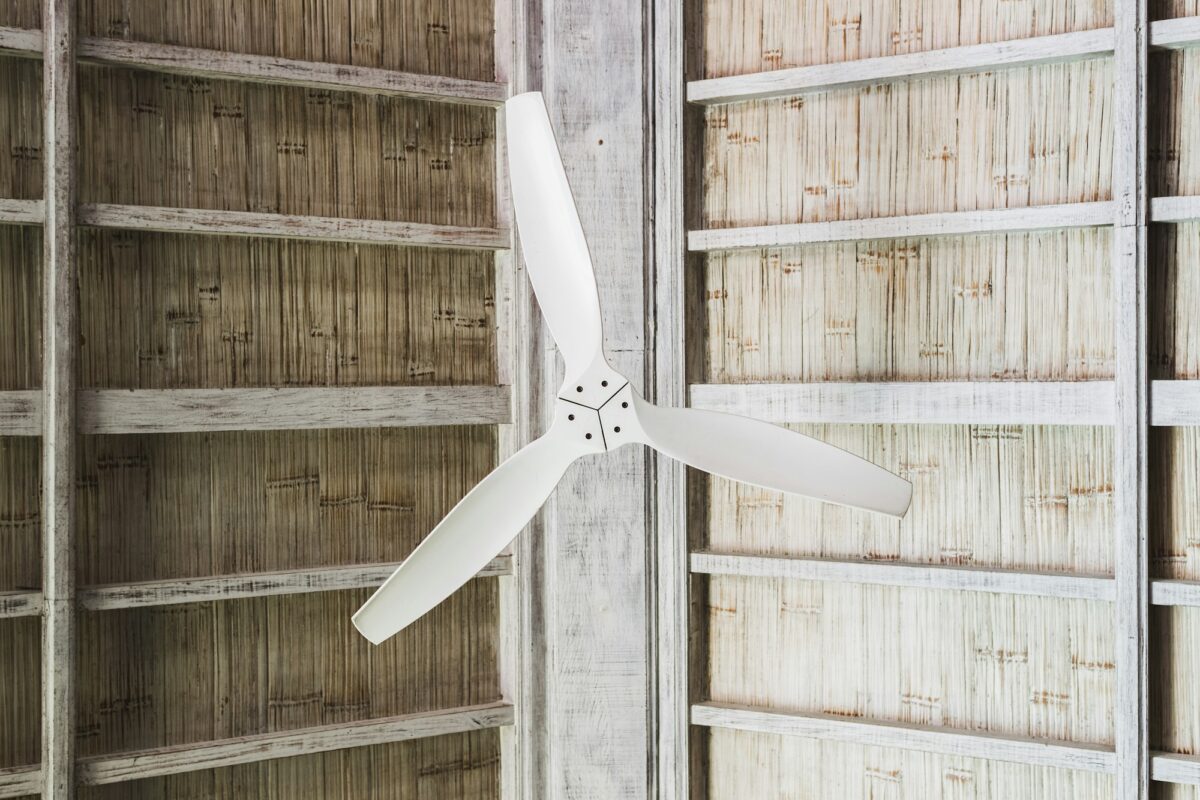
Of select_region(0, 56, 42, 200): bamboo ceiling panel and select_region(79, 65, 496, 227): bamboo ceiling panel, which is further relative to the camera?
select_region(79, 65, 496, 227): bamboo ceiling panel

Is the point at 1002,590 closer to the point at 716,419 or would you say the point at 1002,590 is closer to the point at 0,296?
the point at 716,419

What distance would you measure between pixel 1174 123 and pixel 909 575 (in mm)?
1124

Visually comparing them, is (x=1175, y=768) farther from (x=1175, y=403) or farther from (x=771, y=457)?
(x=771, y=457)

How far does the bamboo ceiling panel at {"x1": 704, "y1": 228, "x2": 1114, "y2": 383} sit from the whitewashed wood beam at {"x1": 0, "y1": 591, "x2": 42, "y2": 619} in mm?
1626

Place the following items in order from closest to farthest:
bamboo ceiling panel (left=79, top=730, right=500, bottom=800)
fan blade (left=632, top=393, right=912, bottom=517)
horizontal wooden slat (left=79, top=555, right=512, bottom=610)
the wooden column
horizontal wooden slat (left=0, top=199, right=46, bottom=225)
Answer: fan blade (left=632, top=393, right=912, bottom=517)
horizontal wooden slat (left=0, top=199, right=46, bottom=225)
horizontal wooden slat (left=79, top=555, right=512, bottom=610)
bamboo ceiling panel (left=79, top=730, right=500, bottom=800)
the wooden column

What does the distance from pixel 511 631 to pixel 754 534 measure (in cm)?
67

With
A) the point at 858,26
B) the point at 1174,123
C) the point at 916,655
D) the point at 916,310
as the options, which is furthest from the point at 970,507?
the point at 858,26

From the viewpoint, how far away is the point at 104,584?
8.00ft

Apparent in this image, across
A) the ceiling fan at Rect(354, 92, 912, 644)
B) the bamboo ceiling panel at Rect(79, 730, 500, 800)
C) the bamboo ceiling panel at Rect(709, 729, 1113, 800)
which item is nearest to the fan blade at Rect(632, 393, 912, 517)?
the ceiling fan at Rect(354, 92, 912, 644)

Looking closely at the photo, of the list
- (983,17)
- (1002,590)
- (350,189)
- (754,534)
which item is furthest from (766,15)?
(1002,590)

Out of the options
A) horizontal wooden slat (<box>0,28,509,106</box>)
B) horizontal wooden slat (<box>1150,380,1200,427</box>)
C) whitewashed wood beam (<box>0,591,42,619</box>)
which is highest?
horizontal wooden slat (<box>0,28,509,106</box>)

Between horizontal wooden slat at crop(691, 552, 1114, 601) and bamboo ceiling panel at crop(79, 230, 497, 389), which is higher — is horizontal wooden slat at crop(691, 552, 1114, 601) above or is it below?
below

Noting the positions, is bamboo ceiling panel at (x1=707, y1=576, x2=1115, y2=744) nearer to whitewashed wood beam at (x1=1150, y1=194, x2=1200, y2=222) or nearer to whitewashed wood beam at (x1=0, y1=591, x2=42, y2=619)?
whitewashed wood beam at (x1=1150, y1=194, x2=1200, y2=222)

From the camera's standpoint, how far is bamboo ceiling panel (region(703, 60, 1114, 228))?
237cm
